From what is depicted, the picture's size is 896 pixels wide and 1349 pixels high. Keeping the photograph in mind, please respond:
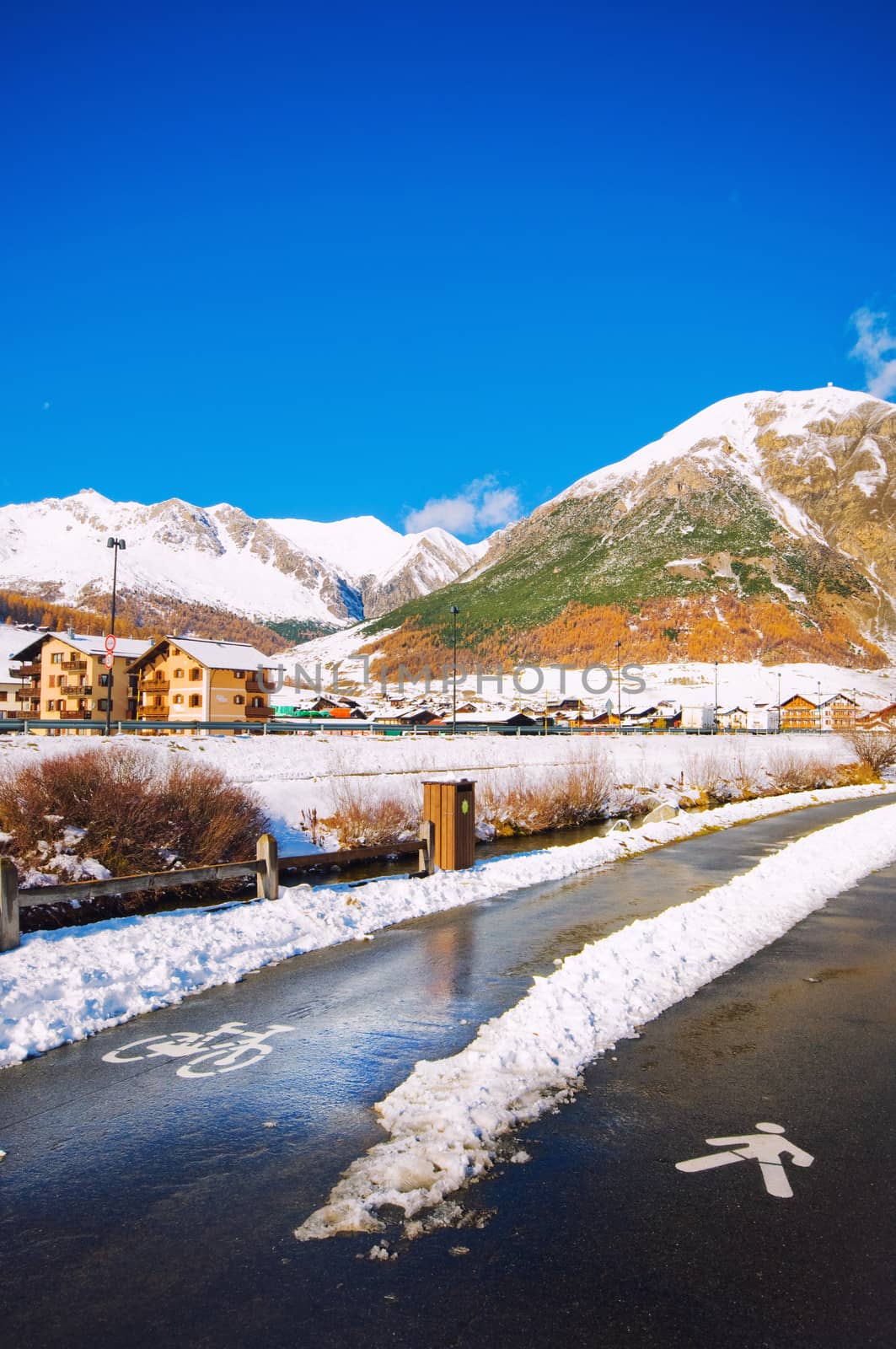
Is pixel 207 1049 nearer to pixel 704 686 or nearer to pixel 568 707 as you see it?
pixel 568 707

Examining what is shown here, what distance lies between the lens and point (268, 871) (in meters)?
13.1

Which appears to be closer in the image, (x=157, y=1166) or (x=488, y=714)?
(x=157, y=1166)

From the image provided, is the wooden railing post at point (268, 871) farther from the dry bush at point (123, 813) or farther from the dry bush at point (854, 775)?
the dry bush at point (854, 775)

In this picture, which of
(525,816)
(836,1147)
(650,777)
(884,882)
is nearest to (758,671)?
(650,777)

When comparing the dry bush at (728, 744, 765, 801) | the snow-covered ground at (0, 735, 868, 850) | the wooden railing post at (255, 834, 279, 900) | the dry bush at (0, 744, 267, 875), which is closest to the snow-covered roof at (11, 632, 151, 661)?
the snow-covered ground at (0, 735, 868, 850)

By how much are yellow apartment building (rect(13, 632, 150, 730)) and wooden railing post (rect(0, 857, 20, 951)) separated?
65874 mm

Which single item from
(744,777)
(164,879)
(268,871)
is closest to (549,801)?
(744,777)

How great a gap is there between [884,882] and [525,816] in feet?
49.2

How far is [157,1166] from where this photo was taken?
17.5 feet

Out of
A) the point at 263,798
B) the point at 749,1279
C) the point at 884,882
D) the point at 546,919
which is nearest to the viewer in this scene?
the point at 749,1279

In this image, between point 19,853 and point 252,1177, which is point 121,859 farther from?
point 252,1177

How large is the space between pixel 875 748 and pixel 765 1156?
58776 millimetres

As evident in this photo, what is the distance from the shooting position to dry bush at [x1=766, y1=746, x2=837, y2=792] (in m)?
47.6

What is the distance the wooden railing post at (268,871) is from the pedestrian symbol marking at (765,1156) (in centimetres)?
859
